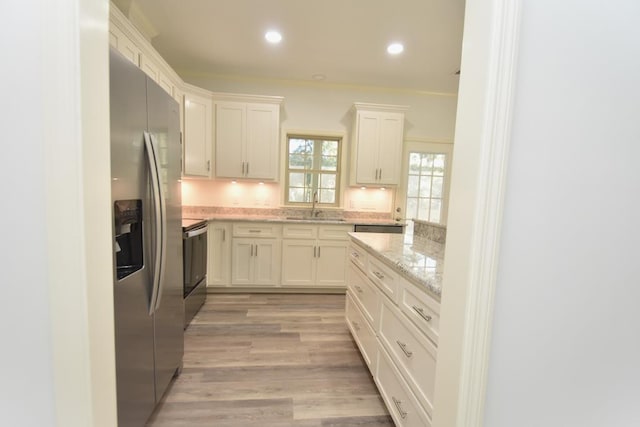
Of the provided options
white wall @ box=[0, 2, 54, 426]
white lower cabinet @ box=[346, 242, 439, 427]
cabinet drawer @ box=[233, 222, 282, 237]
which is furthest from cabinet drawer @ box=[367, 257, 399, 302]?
cabinet drawer @ box=[233, 222, 282, 237]

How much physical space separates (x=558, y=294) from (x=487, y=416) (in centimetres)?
40

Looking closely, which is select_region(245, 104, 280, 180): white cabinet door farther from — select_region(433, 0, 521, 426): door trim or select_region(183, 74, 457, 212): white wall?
select_region(433, 0, 521, 426): door trim

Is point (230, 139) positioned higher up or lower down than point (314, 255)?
higher up

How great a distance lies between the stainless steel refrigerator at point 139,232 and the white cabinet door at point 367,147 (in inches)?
107

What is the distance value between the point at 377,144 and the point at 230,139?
2.03 meters

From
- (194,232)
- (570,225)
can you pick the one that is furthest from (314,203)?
(570,225)

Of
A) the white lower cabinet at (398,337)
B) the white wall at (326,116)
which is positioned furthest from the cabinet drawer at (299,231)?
the white lower cabinet at (398,337)

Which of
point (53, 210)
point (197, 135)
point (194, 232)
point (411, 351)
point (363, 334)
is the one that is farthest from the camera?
point (197, 135)

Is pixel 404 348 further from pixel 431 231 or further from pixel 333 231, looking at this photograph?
pixel 333 231

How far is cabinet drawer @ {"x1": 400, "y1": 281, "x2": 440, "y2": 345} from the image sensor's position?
44.6 inches

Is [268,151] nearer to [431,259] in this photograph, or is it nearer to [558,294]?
[431,259]

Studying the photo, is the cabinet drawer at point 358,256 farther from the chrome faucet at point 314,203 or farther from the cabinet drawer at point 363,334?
the chrome faucet at point 314,203

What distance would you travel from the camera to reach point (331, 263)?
375cm

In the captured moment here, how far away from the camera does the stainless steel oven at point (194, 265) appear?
2.66m
